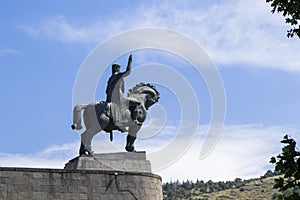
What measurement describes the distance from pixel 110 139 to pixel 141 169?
132cm

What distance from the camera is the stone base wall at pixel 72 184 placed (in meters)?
17.1

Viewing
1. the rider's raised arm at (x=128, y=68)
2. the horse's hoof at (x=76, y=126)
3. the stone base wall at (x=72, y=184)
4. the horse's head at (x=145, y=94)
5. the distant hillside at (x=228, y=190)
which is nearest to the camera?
the stone base wall at (x=72, y=184)

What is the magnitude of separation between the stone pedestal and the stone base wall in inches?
15.7

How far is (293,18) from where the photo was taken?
8.88 m

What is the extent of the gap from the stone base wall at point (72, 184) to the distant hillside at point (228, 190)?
179 ft

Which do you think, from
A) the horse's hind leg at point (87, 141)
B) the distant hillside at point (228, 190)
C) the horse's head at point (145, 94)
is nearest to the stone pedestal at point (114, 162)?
the horse's hind leg at point (87, 141)

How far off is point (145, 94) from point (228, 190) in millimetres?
69933

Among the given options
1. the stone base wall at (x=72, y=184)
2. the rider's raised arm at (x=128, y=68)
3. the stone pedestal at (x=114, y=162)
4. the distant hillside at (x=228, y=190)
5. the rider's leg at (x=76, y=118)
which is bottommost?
the stone base wall at (x=72, y=184)

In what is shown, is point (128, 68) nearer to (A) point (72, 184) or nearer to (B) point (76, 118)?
(B) point (76, 118)

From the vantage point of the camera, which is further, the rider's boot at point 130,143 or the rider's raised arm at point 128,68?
the rider's boot at point 130,143

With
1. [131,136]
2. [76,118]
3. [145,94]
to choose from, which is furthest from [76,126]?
[145,94]

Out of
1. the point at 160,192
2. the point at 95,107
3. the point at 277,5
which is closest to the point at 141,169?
the point at 160,192

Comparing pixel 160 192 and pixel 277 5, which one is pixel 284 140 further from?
pixel 160 192

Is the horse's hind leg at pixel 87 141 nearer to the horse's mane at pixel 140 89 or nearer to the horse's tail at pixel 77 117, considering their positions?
the horse's tail at pixel 77 117
